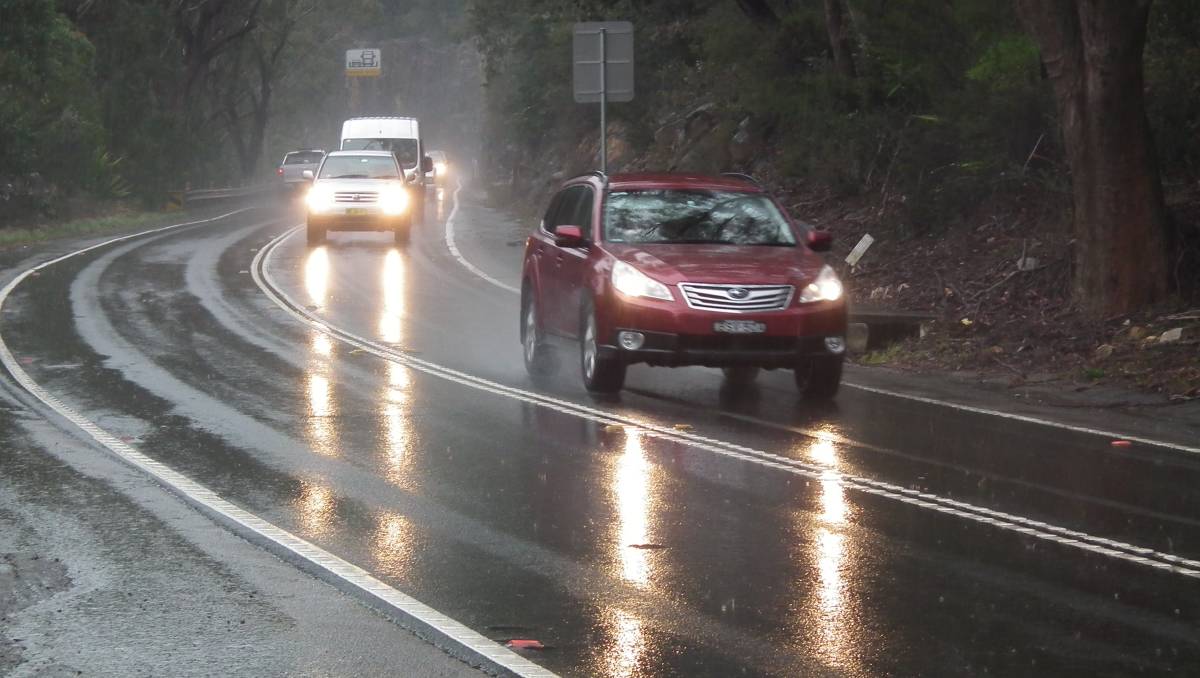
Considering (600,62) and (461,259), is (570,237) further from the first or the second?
(461,259)

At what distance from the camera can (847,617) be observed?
6457 mm

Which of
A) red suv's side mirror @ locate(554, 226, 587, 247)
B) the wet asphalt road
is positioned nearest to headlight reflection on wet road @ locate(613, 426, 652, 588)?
the wet asphalt road

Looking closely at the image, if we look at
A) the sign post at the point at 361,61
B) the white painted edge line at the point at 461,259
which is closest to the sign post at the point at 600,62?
the white painted edge line at the point at 461,259

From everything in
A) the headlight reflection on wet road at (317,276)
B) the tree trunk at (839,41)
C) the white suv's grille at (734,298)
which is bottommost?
the headlight reflection on wet road at (317,276)

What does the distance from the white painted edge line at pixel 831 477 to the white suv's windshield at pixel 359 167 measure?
15925 mm

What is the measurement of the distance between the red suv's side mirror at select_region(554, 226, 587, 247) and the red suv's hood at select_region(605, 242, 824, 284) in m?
0.27

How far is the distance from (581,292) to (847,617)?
277 inches

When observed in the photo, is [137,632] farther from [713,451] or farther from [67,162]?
[67,162]

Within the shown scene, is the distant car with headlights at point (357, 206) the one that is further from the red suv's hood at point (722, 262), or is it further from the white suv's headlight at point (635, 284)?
the white suv's headlight at point (635, 284)

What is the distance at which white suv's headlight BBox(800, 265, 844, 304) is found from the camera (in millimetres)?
12297

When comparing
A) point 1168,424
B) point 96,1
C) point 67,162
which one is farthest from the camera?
point 96,1

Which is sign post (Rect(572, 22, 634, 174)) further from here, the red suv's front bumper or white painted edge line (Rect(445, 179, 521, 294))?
the red suv's front bumper

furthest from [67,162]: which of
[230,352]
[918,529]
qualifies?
[918,529]

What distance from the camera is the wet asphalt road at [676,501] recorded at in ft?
20.4
